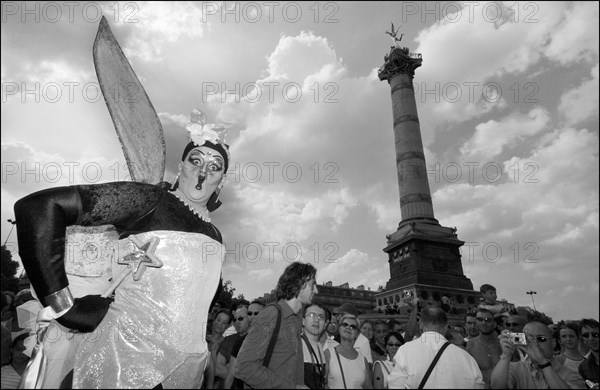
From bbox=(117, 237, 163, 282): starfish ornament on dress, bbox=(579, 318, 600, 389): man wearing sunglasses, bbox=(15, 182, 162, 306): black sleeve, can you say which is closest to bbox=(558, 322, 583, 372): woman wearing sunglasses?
bbox=(579, 318, 600, 389): man wearing sunglasses

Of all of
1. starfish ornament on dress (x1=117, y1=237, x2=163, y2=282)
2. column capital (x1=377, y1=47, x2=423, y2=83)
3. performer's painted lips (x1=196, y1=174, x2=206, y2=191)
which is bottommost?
starfish ornament on dress (x1=117, y1=237, x2=163, y2=282)

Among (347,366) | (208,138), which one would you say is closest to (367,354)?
(347,366)

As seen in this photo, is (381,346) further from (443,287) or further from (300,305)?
(443,287)

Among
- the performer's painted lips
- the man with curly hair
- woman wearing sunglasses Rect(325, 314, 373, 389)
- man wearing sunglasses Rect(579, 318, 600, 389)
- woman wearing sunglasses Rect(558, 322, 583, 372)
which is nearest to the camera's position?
the performer's painted lips

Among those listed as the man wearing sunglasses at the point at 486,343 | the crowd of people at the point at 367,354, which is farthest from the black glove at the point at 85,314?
the man wearing sunglasses at the point at 486,343

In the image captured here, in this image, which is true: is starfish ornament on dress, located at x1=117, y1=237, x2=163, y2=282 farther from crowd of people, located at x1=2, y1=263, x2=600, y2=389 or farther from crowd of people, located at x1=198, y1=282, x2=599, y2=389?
crowd of people, located at x1=198, y1=282, x2=599, y2=389

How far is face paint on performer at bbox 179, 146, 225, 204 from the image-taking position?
224 centimetres

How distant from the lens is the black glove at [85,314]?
1.66m

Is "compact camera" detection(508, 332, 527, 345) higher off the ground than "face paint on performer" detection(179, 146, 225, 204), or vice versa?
"face paint on performer" detection(179, 146, 225, 204)

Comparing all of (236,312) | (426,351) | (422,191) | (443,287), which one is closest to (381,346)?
(236,312)

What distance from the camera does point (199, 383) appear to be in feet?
6.41

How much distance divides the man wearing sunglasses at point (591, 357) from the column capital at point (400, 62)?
1038 inches

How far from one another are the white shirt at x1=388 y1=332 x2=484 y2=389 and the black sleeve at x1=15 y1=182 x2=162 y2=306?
7.82 feet

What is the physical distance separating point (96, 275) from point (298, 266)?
1.58 meters
